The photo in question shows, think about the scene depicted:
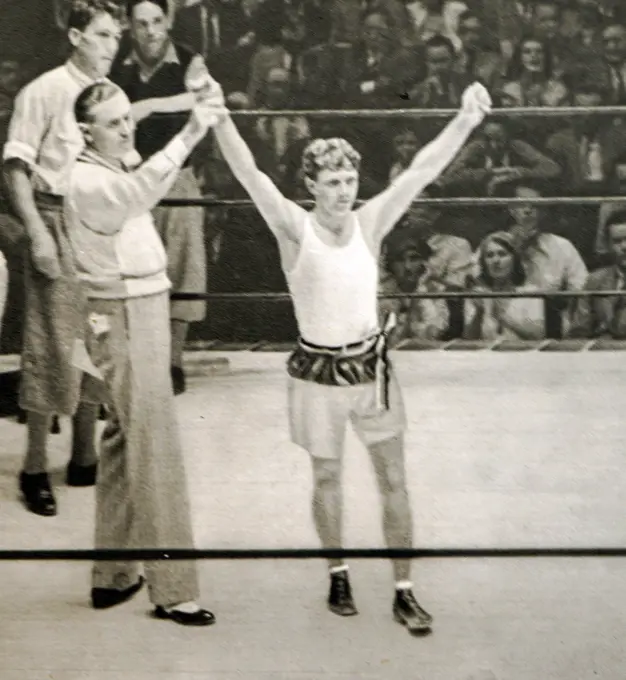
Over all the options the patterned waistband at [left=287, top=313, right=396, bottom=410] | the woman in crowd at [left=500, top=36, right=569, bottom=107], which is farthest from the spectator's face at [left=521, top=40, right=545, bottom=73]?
the patterned waistband at [left=287, top=313, right=396, bottom=410]

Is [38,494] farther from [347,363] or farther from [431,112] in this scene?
[431,112]

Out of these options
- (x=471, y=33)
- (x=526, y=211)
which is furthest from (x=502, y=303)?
(x=471, y=33)

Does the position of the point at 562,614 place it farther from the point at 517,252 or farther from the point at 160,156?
the point at 160,156

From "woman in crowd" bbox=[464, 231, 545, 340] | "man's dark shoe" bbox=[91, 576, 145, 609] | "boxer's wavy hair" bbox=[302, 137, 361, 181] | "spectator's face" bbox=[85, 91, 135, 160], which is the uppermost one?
"spectator's face" bbox=[85, 91, 135, 160]

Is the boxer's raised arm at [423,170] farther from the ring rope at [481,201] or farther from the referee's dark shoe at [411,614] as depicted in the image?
the referee's dark shoe at [411,614]

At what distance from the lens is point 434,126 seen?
1.95 metres

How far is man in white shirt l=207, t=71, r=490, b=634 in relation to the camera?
196 centimetres

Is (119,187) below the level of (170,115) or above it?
below

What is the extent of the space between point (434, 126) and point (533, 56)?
0.83 feet

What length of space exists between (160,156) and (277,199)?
27 cm

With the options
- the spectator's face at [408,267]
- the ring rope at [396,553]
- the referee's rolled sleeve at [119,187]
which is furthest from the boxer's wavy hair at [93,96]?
the ring rope at [396,553]

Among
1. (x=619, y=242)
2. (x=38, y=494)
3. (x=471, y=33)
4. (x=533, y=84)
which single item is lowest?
(x=38, y=494)

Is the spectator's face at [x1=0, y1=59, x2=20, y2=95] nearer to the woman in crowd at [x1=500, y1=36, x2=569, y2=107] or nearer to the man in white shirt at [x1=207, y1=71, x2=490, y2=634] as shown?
the man in white shirt at [x1=207, y1=71, x2=490, y2=634]

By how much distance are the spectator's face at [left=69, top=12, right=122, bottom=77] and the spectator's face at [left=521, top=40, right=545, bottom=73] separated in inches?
34.0
